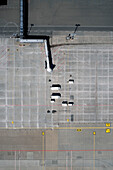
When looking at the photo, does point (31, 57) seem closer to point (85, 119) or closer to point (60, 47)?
point (60, 47)

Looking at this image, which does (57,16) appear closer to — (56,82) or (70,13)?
(70,13)

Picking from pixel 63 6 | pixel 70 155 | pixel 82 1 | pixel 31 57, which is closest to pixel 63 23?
pixel 63 6

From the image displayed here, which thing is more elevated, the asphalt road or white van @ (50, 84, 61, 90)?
the asphalt road

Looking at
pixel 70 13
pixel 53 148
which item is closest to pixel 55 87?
pixel 53 148

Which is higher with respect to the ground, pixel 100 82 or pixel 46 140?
pixel 100 82

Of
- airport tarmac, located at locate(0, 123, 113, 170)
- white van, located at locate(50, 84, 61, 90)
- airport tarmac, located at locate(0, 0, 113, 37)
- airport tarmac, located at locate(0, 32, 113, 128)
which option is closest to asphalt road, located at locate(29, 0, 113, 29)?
airport tarmac, located at locate(0, 0, 113, 37)

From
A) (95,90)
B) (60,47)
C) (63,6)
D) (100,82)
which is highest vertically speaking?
(63,6)

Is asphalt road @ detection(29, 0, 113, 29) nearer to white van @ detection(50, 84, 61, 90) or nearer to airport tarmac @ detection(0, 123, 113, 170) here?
white van @ detection(50, 84, 61, 90)

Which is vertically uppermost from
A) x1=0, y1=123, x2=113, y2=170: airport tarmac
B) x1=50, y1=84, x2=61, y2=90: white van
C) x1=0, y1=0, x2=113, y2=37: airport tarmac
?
x1=0, y1=0, x2=113, y2=37: airport tarmac

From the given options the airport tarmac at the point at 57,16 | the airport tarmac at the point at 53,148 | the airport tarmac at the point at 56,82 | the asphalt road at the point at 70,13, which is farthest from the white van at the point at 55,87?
the asphalt road at the point at 70,13

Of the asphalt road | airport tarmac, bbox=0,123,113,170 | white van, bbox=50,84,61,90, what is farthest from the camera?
the asphalt road

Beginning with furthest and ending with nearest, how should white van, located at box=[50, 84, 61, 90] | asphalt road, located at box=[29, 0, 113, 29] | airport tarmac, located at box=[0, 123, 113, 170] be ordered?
asphalt road, located at box=[29, 0, 113, 29] → airport tarmac, located at box=[0, 123, 113, 170] → white van, located at box=[50, 84, 61, 90]
